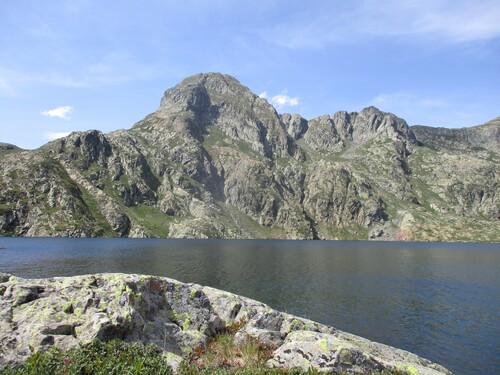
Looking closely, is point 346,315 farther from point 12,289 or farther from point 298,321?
point 12,289

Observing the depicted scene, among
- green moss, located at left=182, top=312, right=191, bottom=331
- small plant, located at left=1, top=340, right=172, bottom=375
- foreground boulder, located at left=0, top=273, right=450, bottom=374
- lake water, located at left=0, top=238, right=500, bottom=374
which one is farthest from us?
lake water, located at left=0, top=238, right=500, bottom=374

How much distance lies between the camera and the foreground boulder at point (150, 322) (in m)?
14.7

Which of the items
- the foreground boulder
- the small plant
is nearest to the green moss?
the foreground boulder

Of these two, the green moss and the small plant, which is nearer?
the small plant

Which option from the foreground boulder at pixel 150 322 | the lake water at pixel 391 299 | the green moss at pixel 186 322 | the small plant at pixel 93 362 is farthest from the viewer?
the lake water at pixel 391 299

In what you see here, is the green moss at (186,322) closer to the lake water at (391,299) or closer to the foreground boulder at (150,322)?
the foreground boulder at (150,322)

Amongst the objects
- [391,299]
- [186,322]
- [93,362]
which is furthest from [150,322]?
[391,299]

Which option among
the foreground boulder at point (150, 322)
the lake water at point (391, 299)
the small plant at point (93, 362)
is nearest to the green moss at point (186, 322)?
the foreground boulder at point (150, 322)

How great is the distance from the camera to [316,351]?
1547 cm

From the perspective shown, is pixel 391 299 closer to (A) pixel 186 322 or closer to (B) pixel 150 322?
(A) pixel 186 322

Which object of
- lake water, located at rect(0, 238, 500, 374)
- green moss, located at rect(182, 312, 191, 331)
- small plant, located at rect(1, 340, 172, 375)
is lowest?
lake water, located at rect(0, 238, 500, 374)

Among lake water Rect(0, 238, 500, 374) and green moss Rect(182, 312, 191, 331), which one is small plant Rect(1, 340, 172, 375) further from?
lake water Rect(0, 238, 500, 374)

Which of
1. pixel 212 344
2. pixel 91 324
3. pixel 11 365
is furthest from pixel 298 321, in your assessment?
pixel 11 365

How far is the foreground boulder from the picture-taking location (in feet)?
48.1
